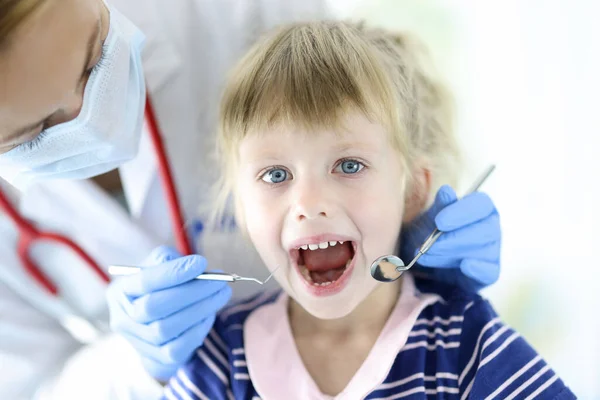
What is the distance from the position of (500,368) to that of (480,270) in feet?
0.60

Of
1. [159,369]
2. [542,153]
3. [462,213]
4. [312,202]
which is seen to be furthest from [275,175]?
[542,153]

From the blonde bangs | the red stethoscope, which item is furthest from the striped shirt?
the blonde bangs

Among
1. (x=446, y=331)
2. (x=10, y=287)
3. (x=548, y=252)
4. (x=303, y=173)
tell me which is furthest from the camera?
(x=548, y=252)

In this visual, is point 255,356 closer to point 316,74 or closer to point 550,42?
point 316,74

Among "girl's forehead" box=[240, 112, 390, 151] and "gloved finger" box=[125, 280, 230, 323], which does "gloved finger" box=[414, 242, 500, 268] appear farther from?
"gloved finger" box=[125, 280, 230, 323]

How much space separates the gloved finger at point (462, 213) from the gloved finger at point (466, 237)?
0.05ft

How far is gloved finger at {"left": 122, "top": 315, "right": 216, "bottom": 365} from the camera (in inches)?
43.4

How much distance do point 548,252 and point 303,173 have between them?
0.79 meters

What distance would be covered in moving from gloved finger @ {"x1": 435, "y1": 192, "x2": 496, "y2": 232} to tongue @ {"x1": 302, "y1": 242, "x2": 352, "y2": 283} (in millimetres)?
156

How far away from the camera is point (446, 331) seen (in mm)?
1097

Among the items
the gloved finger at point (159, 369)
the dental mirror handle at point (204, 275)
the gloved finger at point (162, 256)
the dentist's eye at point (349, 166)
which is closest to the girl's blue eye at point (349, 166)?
the dentist's eye at point (349, 166)

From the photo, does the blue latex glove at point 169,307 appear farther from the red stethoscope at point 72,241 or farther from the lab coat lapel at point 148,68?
the lab coat lapel at point 148,68

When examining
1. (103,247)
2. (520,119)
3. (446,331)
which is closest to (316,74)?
(446,331)

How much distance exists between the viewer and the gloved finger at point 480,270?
1120mm
